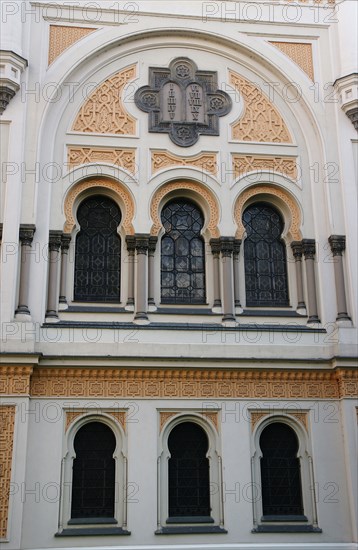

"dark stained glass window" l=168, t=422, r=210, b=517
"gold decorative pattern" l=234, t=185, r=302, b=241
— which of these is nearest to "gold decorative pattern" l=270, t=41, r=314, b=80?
"gold decorative pattern" l=234, t=185, r=302, b=241

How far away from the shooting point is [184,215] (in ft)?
41.8

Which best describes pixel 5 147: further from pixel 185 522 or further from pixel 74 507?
pixel 185 522

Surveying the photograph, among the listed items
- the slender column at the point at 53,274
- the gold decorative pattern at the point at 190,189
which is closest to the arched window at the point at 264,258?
the gold decorative pattern at the point at 190,189

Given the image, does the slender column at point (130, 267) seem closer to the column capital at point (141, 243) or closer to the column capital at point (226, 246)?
the column capital at point (141, 243)

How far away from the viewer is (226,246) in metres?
12.2

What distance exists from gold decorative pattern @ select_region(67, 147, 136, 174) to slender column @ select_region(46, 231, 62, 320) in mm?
1402

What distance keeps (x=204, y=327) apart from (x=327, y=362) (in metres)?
2.01

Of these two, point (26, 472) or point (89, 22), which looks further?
point (89, 22)

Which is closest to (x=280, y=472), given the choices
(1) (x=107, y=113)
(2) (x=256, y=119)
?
(2) (x=256, y=119)

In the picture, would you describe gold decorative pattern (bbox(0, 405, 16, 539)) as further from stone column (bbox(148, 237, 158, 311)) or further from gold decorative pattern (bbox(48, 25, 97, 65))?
gold decorative pattern (bbox(48, 25, 97, 65))

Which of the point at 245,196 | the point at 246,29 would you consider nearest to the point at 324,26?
the point at 246,29

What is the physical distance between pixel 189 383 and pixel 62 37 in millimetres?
6404

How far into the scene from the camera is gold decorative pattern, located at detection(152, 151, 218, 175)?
12.6 metres

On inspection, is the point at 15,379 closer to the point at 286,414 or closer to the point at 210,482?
the point at 210,482
